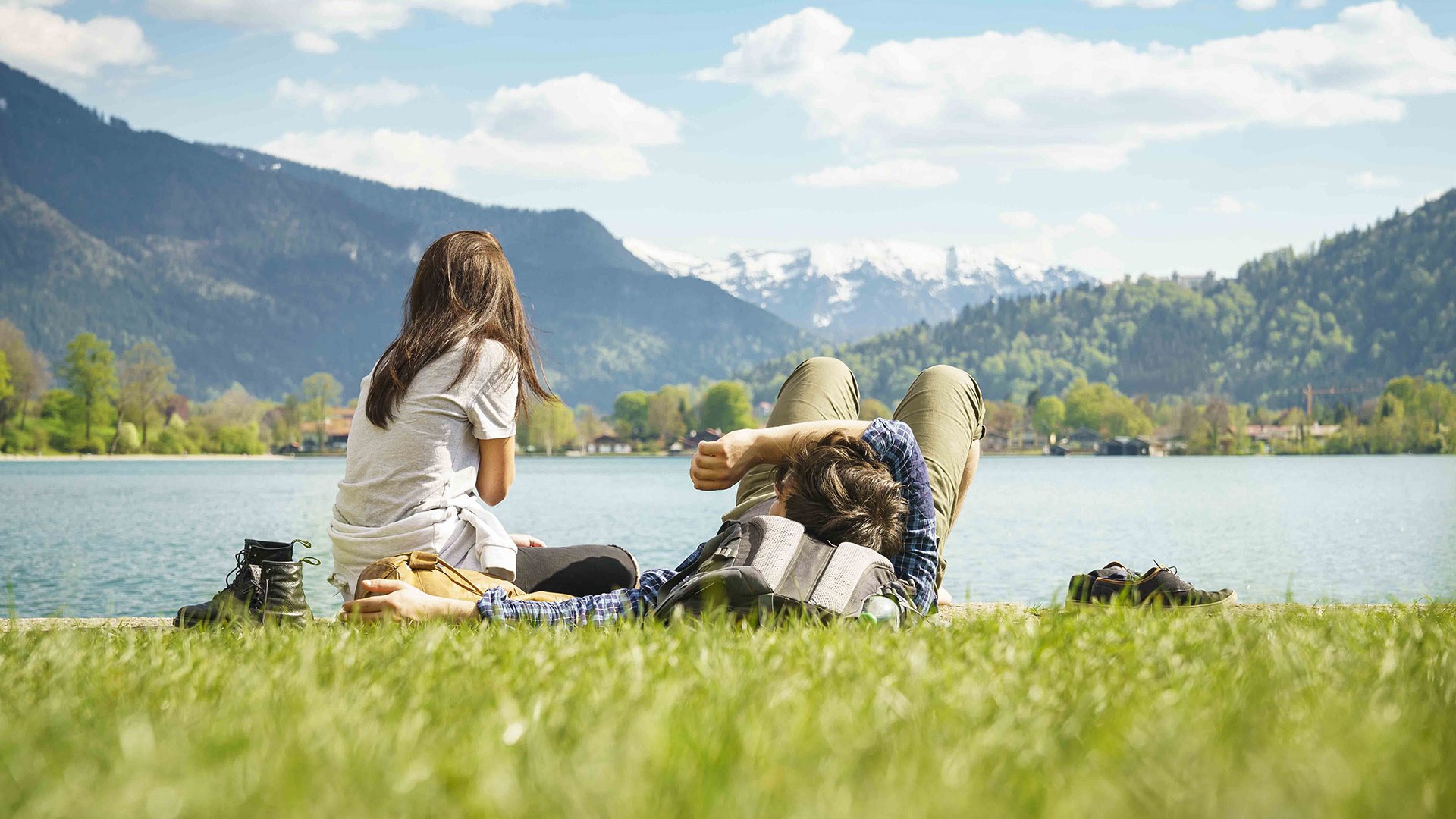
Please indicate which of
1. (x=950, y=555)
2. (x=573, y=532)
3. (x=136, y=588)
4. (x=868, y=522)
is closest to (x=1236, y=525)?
(x=950, y=555)

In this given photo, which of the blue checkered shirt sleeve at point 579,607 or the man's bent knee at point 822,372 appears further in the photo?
the man's bent knee at point 822,372

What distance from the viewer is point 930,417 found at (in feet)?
18.3

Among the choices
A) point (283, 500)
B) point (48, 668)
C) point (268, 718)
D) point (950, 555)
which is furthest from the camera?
point (283, 500)

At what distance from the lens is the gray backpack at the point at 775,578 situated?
410 centimetres

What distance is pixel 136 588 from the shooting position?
636 inches

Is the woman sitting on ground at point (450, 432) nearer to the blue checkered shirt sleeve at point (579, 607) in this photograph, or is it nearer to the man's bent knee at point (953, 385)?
the blue checkered shirt sleeve at point (579, 607)

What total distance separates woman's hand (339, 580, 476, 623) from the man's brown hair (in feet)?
4.61

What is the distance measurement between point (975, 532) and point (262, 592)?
26.3m

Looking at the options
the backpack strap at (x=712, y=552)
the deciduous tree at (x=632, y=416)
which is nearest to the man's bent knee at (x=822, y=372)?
the backpack strap at (x=712, y=552)

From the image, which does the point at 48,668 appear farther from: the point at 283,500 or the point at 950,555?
the point at 283,500

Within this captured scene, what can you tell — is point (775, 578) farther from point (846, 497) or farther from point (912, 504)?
point (912, 504)

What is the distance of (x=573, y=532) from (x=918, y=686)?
96.1ft

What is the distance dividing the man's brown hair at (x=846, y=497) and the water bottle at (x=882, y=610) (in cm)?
26

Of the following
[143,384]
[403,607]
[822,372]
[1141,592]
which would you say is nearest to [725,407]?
[143,384]
